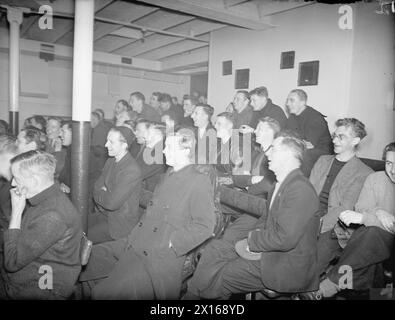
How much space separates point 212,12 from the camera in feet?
17.2

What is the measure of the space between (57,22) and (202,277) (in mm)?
6936

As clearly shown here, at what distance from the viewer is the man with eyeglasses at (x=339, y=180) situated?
9.12ft

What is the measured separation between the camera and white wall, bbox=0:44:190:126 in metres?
9.55

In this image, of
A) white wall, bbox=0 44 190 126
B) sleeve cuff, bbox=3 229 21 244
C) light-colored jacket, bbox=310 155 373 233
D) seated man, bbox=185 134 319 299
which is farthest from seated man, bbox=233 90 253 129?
white wall, bbox=0 44 190 126

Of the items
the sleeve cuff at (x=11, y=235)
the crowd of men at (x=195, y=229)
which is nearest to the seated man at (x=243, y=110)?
the crowd of men at (x=195, y=229)

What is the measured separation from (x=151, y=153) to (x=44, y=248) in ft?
6.51

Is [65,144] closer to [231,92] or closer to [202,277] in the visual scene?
[202,277]

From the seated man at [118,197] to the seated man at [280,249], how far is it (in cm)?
90

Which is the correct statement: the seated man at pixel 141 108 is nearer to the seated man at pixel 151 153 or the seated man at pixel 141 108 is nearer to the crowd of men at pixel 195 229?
Result: the seated man at pixel 151 153

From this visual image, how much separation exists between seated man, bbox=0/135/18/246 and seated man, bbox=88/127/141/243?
71 cm

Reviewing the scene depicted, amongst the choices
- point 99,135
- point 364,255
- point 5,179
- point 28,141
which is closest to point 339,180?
point 364,255

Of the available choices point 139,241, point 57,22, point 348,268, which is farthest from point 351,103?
point 57,22

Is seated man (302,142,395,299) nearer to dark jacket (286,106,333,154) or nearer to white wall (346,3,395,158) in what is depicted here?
dark jacket (286,106,333,154)

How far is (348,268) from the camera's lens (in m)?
2.38
